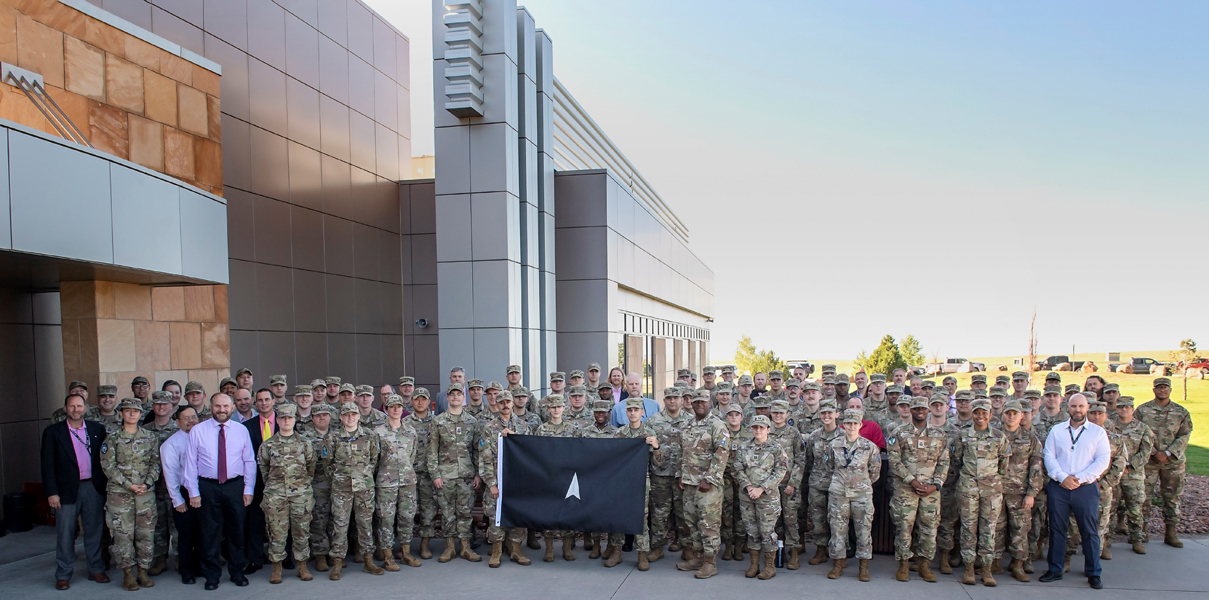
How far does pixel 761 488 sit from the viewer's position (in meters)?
7.70

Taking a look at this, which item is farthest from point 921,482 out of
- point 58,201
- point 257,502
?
point 58,201

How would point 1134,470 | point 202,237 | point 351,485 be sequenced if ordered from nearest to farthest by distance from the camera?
point 351,485 < point 1134,470 < point 202,237

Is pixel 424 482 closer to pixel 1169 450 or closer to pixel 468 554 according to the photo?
pixel 468 554

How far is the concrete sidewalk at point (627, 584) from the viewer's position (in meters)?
7.20

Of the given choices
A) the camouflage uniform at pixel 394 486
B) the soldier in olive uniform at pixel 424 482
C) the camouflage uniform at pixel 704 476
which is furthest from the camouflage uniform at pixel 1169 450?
the camouflage uniform at pixel 394 486

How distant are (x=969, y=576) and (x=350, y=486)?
6608 millimetres

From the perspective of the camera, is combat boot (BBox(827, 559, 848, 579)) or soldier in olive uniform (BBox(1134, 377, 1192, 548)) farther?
soldier in olive uniform (BBox(1134, 377, 1192, 548))

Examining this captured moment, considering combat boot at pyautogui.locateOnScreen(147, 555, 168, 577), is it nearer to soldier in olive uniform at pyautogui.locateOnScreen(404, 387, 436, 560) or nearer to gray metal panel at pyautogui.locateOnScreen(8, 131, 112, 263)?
soldier in olive uniform at pyautogui.locateOnScreen(404, 387, 436, 560)

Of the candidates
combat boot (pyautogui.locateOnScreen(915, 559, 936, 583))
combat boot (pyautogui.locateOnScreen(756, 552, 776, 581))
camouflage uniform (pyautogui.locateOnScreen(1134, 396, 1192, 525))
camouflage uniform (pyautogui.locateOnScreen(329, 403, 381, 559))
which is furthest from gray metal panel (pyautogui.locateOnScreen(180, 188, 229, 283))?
camouflage uniform (pyautogui.locateOnScreen(1134, 396, 1192, 525))

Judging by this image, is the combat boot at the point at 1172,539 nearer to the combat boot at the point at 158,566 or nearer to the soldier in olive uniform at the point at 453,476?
the soldier in olive uniform at the point at 453,476

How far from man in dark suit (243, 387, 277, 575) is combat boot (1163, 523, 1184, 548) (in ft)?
34.8

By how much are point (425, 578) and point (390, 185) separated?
12682 millimetres

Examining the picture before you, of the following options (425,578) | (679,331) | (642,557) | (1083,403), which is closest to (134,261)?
(425,578)

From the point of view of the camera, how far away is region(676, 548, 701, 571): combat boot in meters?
8.01
